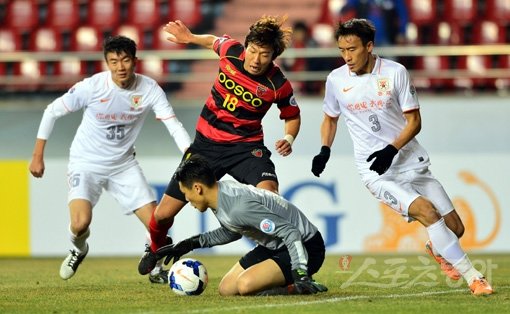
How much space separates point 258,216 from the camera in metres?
7.34

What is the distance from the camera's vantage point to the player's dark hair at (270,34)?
8.16 meters

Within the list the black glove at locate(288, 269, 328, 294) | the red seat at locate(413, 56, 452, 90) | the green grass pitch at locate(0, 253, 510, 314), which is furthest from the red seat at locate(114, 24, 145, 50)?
the black glove at locate(288, 269, 328, 294)

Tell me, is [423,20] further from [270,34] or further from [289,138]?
[270,34]

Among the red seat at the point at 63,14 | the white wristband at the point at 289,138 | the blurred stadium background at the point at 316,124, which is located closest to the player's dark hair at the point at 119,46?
the white wristband at the point at 289,138

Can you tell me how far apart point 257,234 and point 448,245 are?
1.40m

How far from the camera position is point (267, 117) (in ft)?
46.9

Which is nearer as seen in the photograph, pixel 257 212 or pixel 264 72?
pixel 257 212

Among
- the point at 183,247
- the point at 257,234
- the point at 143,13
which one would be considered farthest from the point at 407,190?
the point at 143,13

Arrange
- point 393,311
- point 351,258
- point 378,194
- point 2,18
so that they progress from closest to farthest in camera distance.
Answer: point 393,311
point 378,194
point 351,258
point 2,18

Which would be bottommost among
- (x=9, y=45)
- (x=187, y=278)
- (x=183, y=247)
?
(x=9, y=45)

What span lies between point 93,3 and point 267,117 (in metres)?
4.63

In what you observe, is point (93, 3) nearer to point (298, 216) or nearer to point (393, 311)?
point (298, 216)

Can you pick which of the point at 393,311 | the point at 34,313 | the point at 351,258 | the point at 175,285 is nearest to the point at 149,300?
the point at 175,285

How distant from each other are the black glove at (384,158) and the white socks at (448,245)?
56 cm
